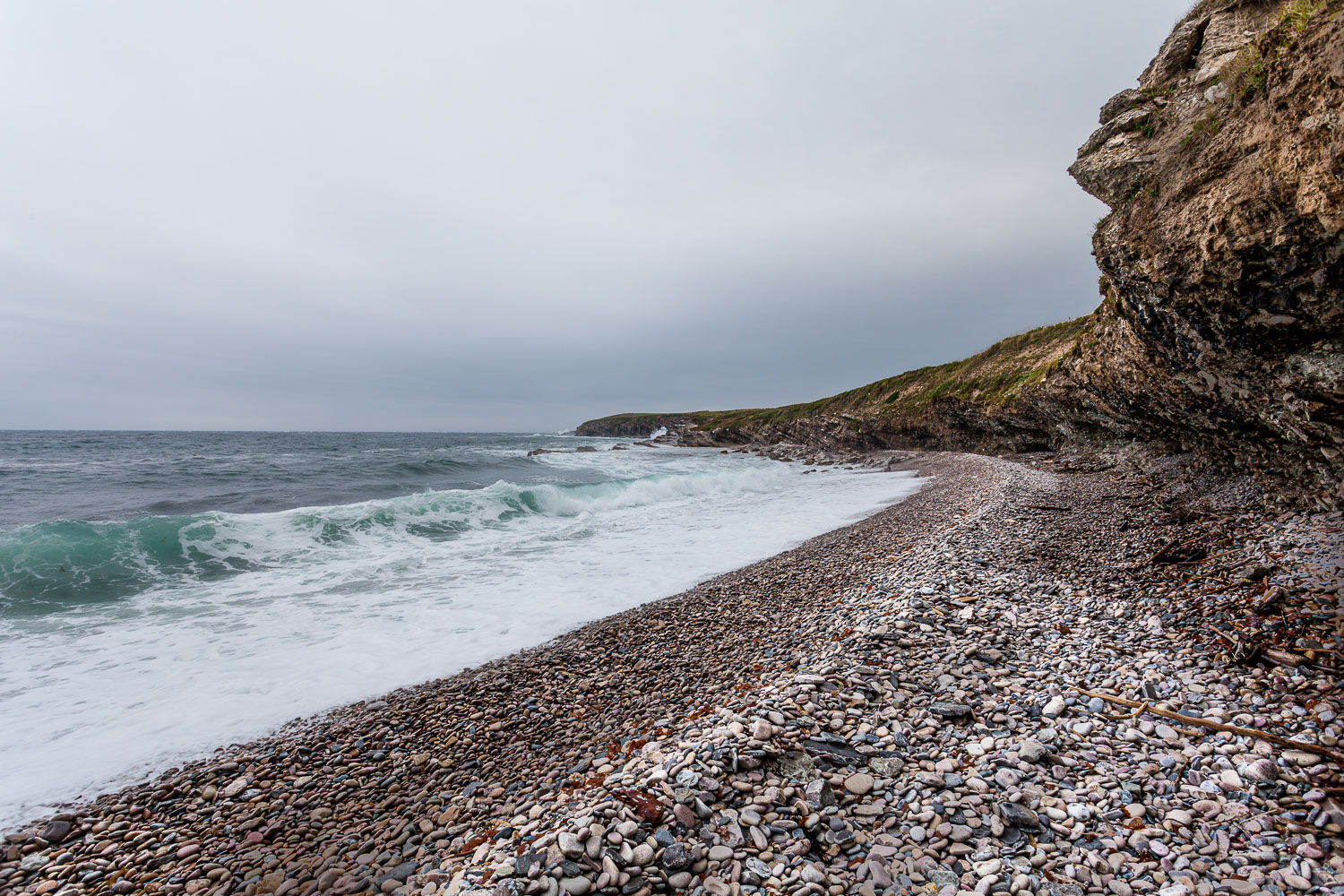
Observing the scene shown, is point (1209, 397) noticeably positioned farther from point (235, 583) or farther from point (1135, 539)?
point (235, 583)

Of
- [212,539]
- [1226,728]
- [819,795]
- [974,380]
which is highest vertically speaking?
[974,380]

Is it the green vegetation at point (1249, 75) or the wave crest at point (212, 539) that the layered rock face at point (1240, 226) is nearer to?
the green vegetation at point (1249, 75)

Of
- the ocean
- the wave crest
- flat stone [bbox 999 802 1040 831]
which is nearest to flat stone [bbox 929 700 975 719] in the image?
flat stone [bbox 999 802 1040 831]

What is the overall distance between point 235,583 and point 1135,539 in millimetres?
18847

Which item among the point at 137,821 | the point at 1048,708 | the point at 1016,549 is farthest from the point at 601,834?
the point at 1016,549

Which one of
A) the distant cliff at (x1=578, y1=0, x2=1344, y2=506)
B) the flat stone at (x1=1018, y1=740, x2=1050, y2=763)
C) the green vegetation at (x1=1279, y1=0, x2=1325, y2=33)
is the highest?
the green vegetation at (x1=1279, y1=0, x2=1325, y2=33)

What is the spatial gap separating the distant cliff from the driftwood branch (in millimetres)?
5309

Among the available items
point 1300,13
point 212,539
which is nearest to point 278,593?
point 212,539

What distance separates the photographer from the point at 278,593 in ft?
35.8

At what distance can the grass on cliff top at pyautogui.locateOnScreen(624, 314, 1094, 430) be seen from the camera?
3259 centimetres

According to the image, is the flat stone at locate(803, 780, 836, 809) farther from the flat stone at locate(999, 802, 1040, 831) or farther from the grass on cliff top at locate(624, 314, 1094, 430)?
the grass on cliff top at locate(624, 314, 1094, 430)

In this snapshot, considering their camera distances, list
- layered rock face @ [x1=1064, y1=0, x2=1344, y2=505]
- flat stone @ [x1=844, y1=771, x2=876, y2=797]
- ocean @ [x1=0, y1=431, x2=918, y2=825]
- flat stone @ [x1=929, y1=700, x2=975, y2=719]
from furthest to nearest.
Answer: ocean @ [x1=0, y1=431, x2=918, y2=825], layered rock face @ [x1=1064, y1=0, x2=1344, y2=505], flat stone @ [x1=929, y1=700, x2=975, y2=719], flat stone @ [x1=844, y1=771, x2=876, y2=797]

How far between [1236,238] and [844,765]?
838 cm

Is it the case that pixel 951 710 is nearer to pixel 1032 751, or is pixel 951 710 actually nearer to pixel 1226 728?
pixel 1032 751
